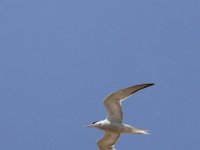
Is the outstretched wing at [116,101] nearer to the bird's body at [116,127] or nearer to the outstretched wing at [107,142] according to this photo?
the bird's body at [116,127]

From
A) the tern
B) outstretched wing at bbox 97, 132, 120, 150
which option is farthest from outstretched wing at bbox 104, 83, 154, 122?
outstretched wing at bbox 97, 132, 120, 150

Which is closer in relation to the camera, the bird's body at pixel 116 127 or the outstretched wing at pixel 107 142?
the bird's body at pixel 116 127

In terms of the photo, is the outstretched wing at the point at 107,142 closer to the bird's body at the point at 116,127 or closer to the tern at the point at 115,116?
the tern at the point at 115,116

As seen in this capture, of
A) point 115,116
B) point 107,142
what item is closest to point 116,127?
point 115,116

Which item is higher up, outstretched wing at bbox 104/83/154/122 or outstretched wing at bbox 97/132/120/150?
outstretched wing at bbox 104/83/154/122

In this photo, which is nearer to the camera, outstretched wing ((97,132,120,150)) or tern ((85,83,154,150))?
tern ((85,83,154,150))

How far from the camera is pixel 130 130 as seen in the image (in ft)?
79.8

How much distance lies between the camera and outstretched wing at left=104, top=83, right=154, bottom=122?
2450 centimetres

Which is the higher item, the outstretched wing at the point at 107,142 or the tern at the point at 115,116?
the tern at the point at 115,116

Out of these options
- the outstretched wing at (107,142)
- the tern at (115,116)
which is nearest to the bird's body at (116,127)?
the tern at (115,116)

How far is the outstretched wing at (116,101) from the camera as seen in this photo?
24.5 m

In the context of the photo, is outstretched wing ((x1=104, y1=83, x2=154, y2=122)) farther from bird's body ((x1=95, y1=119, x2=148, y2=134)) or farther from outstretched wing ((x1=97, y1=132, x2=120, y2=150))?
outstretched wing ((x1=97, y1=132, x2=120, y2=150))

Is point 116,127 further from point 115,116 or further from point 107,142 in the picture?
point 107,142

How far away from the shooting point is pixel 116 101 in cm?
2492
